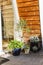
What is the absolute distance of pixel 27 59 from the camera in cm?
459

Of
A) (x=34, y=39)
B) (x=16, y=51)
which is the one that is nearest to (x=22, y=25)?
(x=34, y=39)

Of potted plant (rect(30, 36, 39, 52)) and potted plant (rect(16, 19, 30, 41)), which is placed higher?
potted plant (rect(16, 19, 30, 41))

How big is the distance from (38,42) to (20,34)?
64 centimetres

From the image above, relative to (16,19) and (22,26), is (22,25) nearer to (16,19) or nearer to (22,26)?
(22,26)

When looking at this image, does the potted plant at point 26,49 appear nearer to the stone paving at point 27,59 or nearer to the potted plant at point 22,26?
the stone paving at point 27,59

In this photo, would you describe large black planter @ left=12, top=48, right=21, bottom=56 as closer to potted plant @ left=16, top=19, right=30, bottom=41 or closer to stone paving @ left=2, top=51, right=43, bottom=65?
stone paving @ left=2, top=51, right=43, bottom=65

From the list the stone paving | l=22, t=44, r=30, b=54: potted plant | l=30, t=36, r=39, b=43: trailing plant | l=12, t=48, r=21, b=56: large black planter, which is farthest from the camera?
l=30, t=36, r=39, b=43: trailing plant

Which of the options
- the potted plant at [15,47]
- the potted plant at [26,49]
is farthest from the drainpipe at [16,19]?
the potted plant at [15,47]

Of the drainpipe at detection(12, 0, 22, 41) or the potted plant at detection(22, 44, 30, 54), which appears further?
the drainpipe at detection(12, 0, 22, 41)

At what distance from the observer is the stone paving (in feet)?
13.9

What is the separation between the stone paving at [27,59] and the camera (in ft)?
13.9

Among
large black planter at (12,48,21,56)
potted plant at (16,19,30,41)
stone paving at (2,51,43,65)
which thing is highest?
potted plant at (16,19,30,41)

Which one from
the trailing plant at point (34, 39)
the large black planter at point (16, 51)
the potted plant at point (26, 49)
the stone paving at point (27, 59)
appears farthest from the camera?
the trailing plant at point (34, 39)

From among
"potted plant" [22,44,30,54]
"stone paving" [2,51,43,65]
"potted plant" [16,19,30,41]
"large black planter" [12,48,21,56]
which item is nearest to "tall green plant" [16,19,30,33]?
"potted plant" [16,19,30,41]
